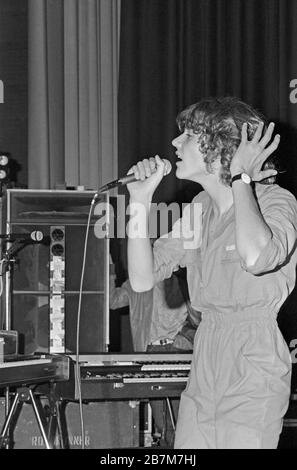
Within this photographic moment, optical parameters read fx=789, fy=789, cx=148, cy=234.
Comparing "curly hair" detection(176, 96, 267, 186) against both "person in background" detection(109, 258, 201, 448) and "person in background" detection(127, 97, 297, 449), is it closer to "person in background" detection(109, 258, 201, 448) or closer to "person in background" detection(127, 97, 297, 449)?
"person in background" detection(127, 97, 297, 449)

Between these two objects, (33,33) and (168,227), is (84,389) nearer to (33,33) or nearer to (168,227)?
(168,227)

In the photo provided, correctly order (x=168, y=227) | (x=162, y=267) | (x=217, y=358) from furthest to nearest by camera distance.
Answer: (x=168, y=227)
(x=162, y=267)
(x=217, y=358)

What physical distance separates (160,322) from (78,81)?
5.38 feet

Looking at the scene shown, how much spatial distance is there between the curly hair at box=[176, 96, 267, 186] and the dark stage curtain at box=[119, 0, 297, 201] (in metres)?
2.66

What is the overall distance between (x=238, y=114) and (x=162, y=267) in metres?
0.45

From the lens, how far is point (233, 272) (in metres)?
1.81

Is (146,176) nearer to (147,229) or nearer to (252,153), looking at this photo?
(147,229)

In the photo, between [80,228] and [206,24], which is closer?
[80,228]

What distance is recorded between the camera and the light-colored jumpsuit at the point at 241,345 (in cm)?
169

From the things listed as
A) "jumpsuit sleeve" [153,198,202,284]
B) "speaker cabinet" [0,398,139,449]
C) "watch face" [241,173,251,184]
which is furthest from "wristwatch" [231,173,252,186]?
"speaker cabinet" [0,398,139,449]

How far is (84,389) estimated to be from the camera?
2.68 metres

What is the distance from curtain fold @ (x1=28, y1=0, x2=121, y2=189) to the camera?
4609 mm

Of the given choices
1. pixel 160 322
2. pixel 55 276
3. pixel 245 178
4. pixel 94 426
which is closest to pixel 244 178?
pixel 245 178
